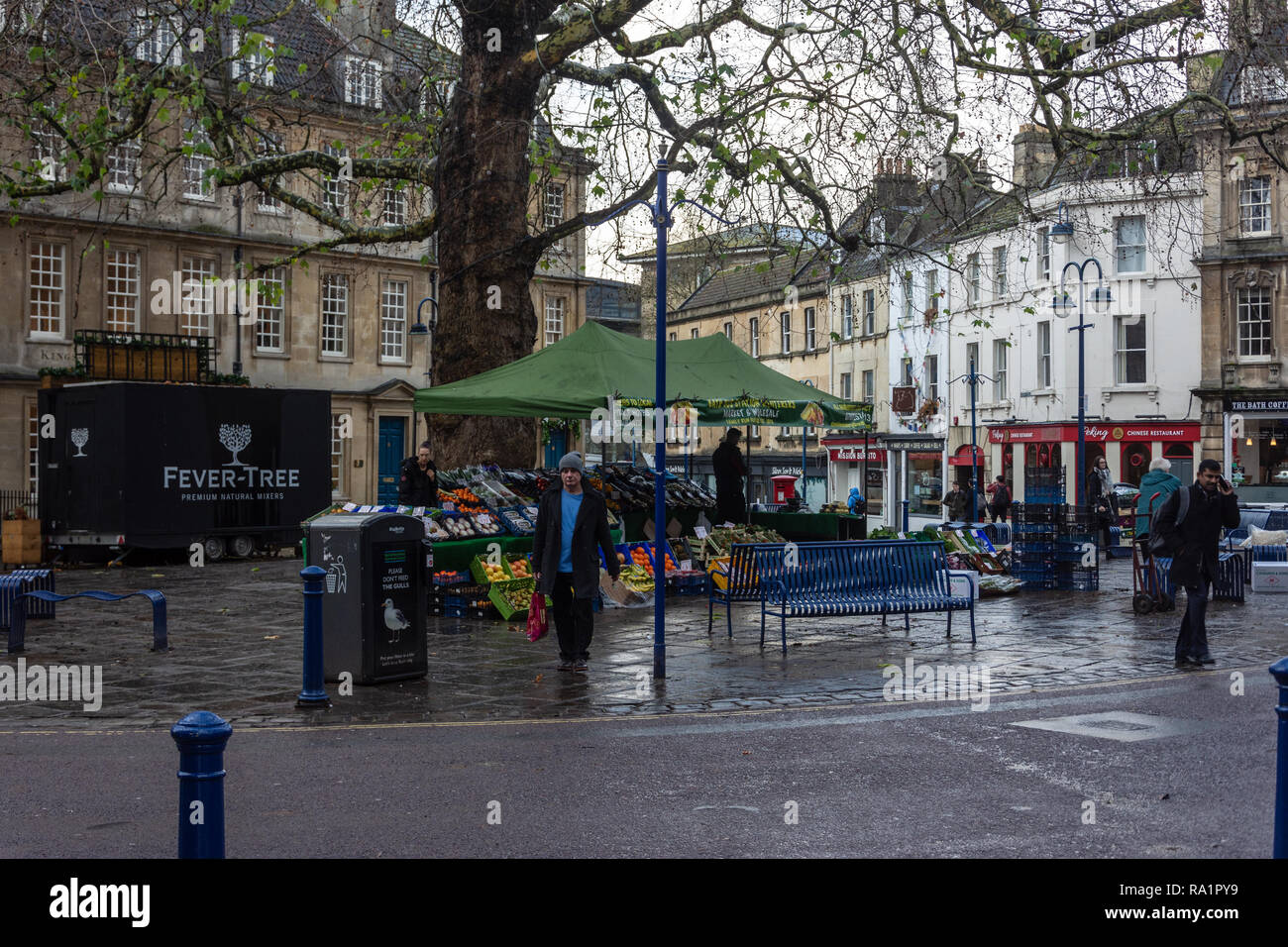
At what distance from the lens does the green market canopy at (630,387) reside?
54.4ft

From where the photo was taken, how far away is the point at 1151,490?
18484 mm

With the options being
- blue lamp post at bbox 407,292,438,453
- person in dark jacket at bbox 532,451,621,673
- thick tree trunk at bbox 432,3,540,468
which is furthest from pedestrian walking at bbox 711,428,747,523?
blue lamp post at bbox 407,292,438,453

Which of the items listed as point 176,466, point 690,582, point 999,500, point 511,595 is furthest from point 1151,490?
point 176,466

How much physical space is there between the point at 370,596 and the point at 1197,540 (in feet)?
24.0

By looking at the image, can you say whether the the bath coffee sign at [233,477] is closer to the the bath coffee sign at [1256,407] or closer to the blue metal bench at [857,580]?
the blue metal bench at [857,580]

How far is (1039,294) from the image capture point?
49438mm

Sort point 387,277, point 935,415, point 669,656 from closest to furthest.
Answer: point 669,656 → point 387,277 → point 935,415

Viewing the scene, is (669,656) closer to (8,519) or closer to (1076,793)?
(1076,793)

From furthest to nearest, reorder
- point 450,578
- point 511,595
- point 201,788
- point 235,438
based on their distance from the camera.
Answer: point 235,438 < point 450,578 < point 511,595 < point 201,788

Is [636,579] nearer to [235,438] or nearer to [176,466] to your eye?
[176,466]

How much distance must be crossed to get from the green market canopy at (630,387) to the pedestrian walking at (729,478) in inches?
45.9

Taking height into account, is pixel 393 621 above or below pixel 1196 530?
below
